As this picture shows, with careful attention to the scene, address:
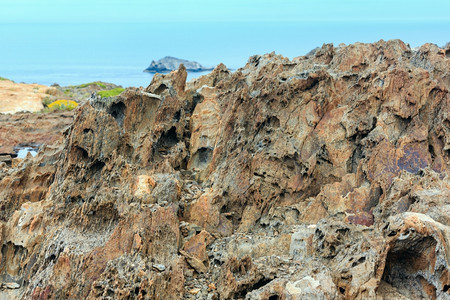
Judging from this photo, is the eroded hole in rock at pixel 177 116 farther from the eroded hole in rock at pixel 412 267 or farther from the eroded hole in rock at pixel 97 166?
the eroded hole in rock at pixel 412 267

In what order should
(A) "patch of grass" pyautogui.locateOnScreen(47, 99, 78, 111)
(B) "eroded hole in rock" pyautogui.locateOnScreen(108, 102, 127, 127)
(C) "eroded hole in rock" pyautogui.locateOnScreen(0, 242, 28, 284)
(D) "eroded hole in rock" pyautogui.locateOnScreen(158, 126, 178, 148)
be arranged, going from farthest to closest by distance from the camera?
(A) "patch of grass" pyautogui.locateOnScreen(47, 99, 78, 111), (D) "eroded hole in rock" pyautogui.locateOnScreen(158, 126, 178, 148), (B) "eroded hole in rock" pyautogui.locateOnScreen(108, 102, 127, 127), (C) "eroded hole in rock" pyautogui.locateOnScreen(0, 242, 28, 284)

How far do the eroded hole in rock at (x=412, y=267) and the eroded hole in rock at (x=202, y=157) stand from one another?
47.5 feet

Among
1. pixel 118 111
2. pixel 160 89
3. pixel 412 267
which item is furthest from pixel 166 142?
pixel 412 267

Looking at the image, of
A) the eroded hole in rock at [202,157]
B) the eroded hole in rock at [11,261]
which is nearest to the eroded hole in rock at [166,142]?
the eroded hole in rock at [202,157]

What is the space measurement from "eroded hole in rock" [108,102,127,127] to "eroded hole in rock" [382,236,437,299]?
17413mm

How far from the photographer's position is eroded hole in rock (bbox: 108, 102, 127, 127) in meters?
29.7

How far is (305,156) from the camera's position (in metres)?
27.2

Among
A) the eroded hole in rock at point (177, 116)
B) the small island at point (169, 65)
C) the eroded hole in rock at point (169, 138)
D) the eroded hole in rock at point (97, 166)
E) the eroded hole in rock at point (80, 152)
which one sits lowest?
the eroded hole in rock at point (97, 166)

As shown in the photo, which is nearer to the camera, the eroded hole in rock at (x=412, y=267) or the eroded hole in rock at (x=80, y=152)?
the eroded hole in rock at (x=412, y=267)

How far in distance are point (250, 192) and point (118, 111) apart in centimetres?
958

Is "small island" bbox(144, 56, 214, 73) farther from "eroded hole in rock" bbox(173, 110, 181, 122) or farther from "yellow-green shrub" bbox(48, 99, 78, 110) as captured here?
"eroded hole in rock" bbox(173, 110, 181, 122)

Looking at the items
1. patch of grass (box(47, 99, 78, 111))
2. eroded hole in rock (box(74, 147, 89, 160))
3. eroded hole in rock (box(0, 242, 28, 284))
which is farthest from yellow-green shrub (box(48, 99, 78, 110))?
eroded hole in rock (box(0, 242, 28, 284))

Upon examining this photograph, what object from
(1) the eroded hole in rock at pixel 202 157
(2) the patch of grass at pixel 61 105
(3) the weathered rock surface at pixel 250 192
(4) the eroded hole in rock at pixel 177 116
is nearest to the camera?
(3) the weathered rock surface at pixel 250 192

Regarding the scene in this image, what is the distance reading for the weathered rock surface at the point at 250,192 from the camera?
17594 millimetres
